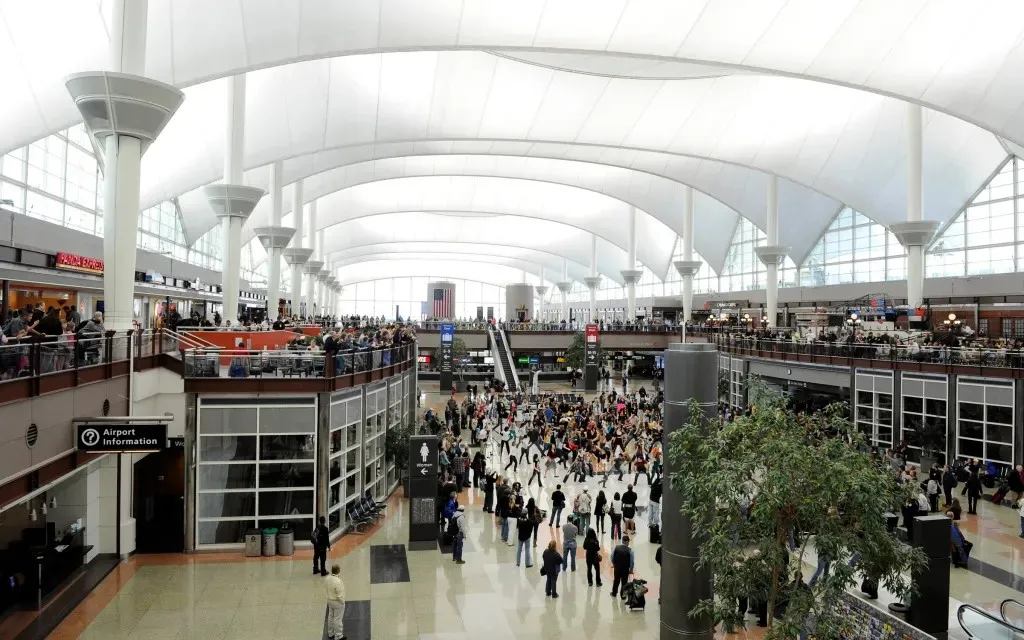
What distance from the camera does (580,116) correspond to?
114 feet

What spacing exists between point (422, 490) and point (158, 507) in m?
6.09

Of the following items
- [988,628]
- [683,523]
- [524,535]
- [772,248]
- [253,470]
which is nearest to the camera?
[988,628]

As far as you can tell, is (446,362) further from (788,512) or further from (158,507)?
(788,512)

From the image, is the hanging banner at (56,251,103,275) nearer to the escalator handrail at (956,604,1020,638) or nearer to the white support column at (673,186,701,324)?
the escalator handrail at (956,604,1020,638)

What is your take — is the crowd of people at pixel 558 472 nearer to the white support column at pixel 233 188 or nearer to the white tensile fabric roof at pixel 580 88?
the white support column at pixel 233 188

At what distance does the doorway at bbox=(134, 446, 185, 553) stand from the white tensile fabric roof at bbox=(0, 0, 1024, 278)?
10.3m

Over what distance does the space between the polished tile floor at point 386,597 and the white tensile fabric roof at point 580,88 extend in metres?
13.2

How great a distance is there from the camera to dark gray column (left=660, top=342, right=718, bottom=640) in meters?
10.0

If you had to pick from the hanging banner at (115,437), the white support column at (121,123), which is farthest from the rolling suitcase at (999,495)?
the white support column at (121,123)

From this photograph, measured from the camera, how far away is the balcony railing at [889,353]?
2133 cm

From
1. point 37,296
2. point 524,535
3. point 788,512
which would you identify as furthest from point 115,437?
point 37,296

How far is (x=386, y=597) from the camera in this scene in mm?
12484

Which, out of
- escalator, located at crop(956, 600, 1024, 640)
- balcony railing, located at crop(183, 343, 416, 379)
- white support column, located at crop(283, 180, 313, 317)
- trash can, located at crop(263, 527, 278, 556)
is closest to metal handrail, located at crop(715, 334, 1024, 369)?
escalator, located at crop(956, 600, 1024, 640)

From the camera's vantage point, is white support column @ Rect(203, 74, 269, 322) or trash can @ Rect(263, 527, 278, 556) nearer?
trash can @ Rect(263, 527, 278, 556)
